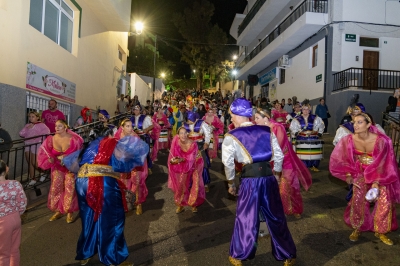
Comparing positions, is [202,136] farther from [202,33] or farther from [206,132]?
[202,33]

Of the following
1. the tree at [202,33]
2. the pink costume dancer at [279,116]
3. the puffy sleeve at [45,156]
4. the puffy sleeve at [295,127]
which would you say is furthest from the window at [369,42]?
the tree at [202,33]

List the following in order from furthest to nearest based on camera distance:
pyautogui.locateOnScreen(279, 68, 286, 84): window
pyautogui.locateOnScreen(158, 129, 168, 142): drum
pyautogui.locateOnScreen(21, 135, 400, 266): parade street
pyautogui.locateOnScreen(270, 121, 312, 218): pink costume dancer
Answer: pyautogui.locateOnScreen(279, 68, 286, 84): window < pyautogui.locateOnScreen(158, 129, 168, 142): drum < pyautogui.locateOnScreen(270, 121, 312, 218): pink costume dancer < pyautogui.locateOnScreen(21, 135, 400, 266): parade street

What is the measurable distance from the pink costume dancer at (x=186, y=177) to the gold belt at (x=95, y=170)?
2.48 meters

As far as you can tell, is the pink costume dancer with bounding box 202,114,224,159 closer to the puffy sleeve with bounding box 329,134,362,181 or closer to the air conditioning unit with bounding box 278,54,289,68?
the puffy sleeve with bounding box 329,134,362,181

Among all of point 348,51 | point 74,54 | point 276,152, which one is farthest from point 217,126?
point 348,51

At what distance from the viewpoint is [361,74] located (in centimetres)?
1540

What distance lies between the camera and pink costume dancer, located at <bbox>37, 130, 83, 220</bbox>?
19.1ft

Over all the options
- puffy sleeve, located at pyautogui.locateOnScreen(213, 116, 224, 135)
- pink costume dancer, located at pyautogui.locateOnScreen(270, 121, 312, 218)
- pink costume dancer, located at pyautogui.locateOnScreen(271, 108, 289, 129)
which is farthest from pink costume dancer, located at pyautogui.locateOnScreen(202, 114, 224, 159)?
pink costume dancer, located at pyautogui.locateOnScreen(270, 121, 312, 218)

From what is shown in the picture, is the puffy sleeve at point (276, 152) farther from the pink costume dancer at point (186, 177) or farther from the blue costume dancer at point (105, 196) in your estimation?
the pink costume dancer at point (186, 177)

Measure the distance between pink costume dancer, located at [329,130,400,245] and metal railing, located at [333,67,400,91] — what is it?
11.1m

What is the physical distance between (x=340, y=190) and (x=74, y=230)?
225 inches

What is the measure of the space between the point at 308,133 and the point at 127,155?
5949 mm

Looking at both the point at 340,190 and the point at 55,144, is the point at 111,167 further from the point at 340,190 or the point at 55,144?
the point at 340,190

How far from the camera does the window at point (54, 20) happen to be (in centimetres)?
942
